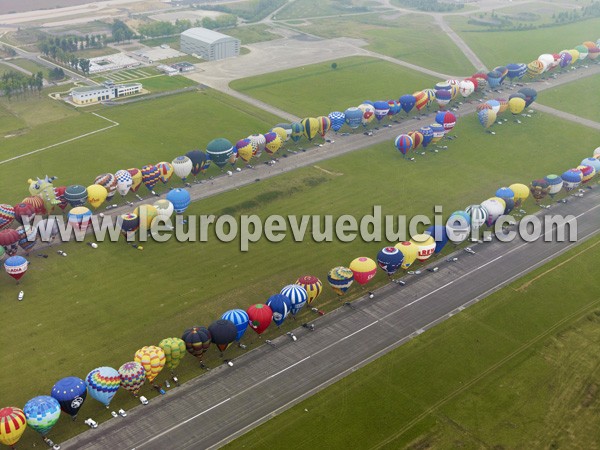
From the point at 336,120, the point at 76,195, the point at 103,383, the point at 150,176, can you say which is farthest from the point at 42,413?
the point at 336,120

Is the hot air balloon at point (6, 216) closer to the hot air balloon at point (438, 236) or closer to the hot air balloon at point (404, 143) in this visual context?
the hot air balloon at point (438, 236)

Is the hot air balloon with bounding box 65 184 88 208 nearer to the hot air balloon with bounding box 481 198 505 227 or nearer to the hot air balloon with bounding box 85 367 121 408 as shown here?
the hot air balloon with bounding box 85 367 121 408

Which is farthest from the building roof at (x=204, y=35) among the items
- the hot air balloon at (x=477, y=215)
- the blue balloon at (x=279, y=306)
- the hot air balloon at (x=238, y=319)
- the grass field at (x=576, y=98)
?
the hot air balloon at (x=238, y=319)

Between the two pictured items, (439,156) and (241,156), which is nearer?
(241,156)

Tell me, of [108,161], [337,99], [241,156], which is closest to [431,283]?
[241,156]

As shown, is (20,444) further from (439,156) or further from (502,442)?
(439,156)

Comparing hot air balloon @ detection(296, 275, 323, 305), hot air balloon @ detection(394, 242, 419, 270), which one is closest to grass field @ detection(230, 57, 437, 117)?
hot air balloon @ detection(394, 242, 419, 270)

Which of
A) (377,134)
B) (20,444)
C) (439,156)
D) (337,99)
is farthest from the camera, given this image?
(337,99)
